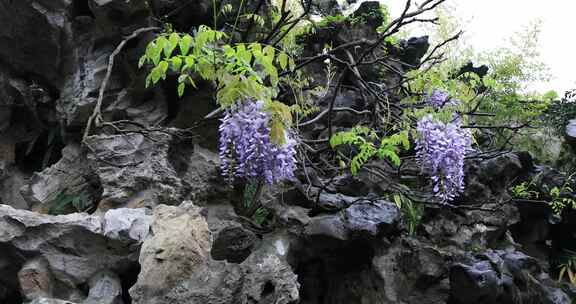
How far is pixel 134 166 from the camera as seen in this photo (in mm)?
4188

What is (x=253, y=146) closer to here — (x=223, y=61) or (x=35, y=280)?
(x=223, y=61)

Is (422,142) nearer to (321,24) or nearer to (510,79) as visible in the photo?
(321,24)

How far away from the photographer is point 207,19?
524 centimetres

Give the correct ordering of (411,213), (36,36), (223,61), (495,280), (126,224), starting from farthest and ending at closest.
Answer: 1. (411,213)
2. (36,36)
3. (495,280)
4. (126,224)
5. (223,61)

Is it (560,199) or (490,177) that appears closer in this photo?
(490,177)

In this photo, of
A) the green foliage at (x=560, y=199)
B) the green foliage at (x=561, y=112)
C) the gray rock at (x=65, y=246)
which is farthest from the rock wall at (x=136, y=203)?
the green foliage at (x=561, y=112)

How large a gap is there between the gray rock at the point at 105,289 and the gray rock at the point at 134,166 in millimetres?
675

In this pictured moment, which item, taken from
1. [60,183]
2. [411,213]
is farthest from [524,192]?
[60,183]

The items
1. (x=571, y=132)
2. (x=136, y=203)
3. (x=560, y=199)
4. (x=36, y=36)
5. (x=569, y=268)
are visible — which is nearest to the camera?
(x=136, y=203)

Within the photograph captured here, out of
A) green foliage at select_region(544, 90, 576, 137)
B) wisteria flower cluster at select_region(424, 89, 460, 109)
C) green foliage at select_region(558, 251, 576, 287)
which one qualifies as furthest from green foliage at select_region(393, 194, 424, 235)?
green foliage at select_region(544, 90, 576, 137)

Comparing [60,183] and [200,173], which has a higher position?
[200,173]

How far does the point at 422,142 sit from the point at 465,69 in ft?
12.7

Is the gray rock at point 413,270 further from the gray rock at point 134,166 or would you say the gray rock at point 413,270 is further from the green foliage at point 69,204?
the green foliage at point 69,204

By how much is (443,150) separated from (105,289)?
9.24ft
